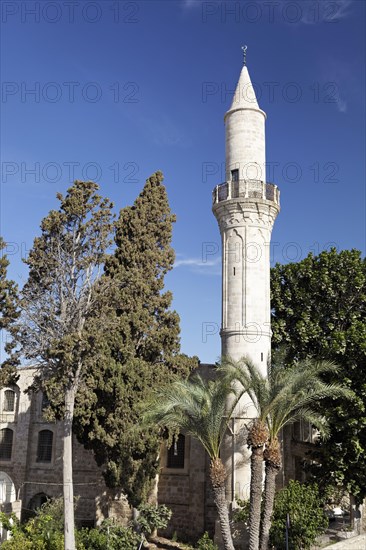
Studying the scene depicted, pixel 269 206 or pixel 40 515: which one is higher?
pixel 269 206

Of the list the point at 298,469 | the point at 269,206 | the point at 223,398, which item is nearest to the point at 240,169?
the point at 269,206

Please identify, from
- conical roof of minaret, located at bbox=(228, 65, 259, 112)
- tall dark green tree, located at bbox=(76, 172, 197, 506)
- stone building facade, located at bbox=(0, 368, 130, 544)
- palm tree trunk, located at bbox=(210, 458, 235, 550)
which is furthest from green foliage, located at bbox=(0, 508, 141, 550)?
conical roof of minaret, located at bbox=(228, 65, 259, 112)

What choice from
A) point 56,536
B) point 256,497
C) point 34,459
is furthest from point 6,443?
point 256,497

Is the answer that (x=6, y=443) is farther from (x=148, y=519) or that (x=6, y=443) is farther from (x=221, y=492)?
(x=221, y=492)

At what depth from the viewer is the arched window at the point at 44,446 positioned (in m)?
31.5

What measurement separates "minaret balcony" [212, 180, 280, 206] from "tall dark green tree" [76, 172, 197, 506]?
9.37 ft

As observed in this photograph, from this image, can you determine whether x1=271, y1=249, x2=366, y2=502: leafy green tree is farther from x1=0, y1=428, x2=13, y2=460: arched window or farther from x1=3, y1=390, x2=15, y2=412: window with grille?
x1=0, y1=428, x2=13, y2=460: arched window

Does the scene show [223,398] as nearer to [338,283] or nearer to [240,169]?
[338,283]

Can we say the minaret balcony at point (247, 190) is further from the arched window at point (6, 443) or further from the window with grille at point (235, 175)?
the arched window at point (6, 443)

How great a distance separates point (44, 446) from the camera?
104 ft

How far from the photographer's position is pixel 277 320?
25297mm

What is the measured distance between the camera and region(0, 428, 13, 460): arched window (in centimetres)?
3281

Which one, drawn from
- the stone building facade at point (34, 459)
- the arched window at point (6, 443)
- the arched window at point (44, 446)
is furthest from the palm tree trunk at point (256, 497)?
the arched window at point (6, 443)

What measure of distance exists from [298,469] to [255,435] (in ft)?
34.2
